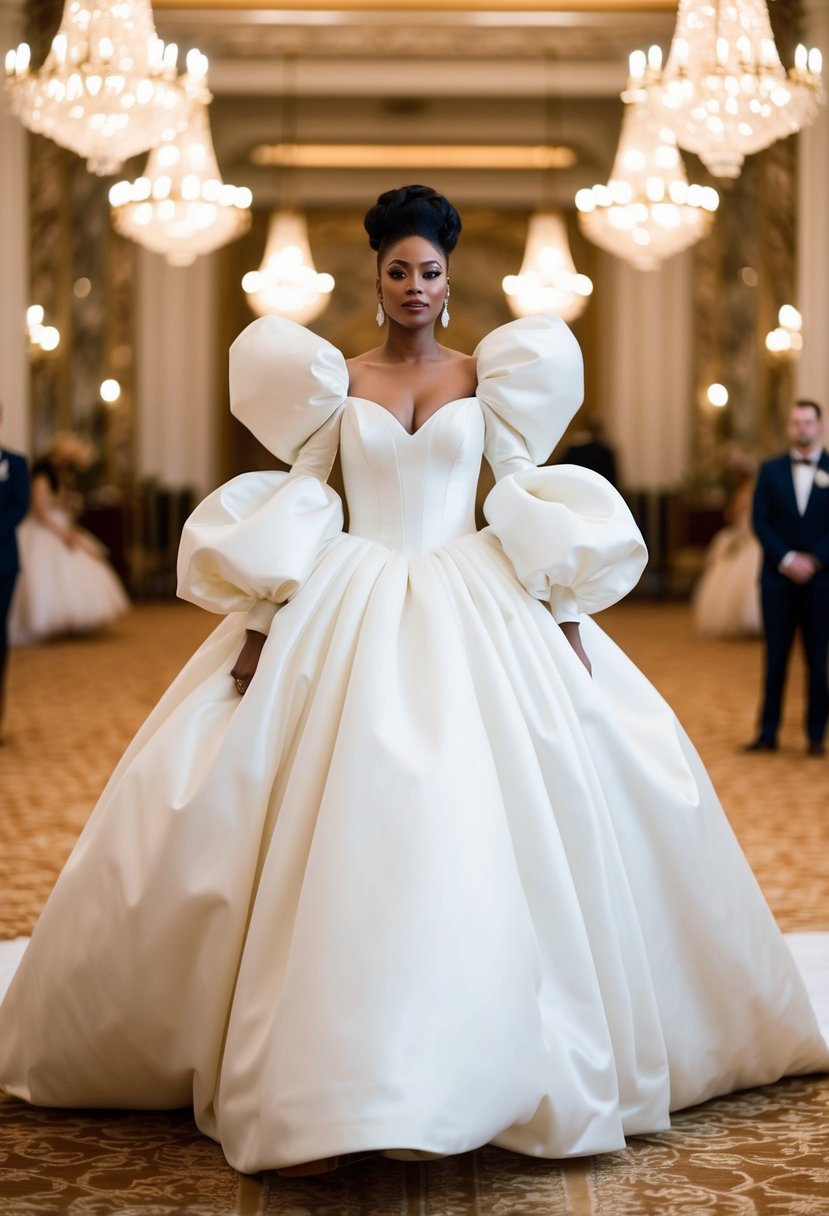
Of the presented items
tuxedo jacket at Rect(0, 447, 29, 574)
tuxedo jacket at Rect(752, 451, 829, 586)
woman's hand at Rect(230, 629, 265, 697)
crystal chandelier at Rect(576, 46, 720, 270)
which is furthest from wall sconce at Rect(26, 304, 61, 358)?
woman's hand at Rect(230, 629, 265, 697)

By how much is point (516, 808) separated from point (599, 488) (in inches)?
29.7

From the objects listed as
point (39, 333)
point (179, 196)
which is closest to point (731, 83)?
point (179, 196)

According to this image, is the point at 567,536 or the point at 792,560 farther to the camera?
the point at 792,560

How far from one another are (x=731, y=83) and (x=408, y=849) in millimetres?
6404

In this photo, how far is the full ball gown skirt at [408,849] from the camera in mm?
2926

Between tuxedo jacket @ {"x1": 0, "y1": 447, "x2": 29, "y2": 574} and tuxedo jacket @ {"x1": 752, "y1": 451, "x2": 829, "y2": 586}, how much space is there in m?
3.74

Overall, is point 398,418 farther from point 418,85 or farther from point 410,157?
point 410,157

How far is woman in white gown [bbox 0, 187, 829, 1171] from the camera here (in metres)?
2.93

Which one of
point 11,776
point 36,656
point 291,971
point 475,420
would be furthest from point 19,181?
point 291,971

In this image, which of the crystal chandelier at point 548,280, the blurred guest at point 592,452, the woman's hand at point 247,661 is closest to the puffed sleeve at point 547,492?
the woman's hand at point 247,661

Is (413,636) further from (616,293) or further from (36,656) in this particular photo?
(616,293)

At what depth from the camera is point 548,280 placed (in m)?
15.6

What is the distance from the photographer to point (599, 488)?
3.55 metres

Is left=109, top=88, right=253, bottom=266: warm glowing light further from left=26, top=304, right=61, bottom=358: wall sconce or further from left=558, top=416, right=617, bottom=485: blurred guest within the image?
left=558, top=416, right=617, bottom=485: blurred guest
